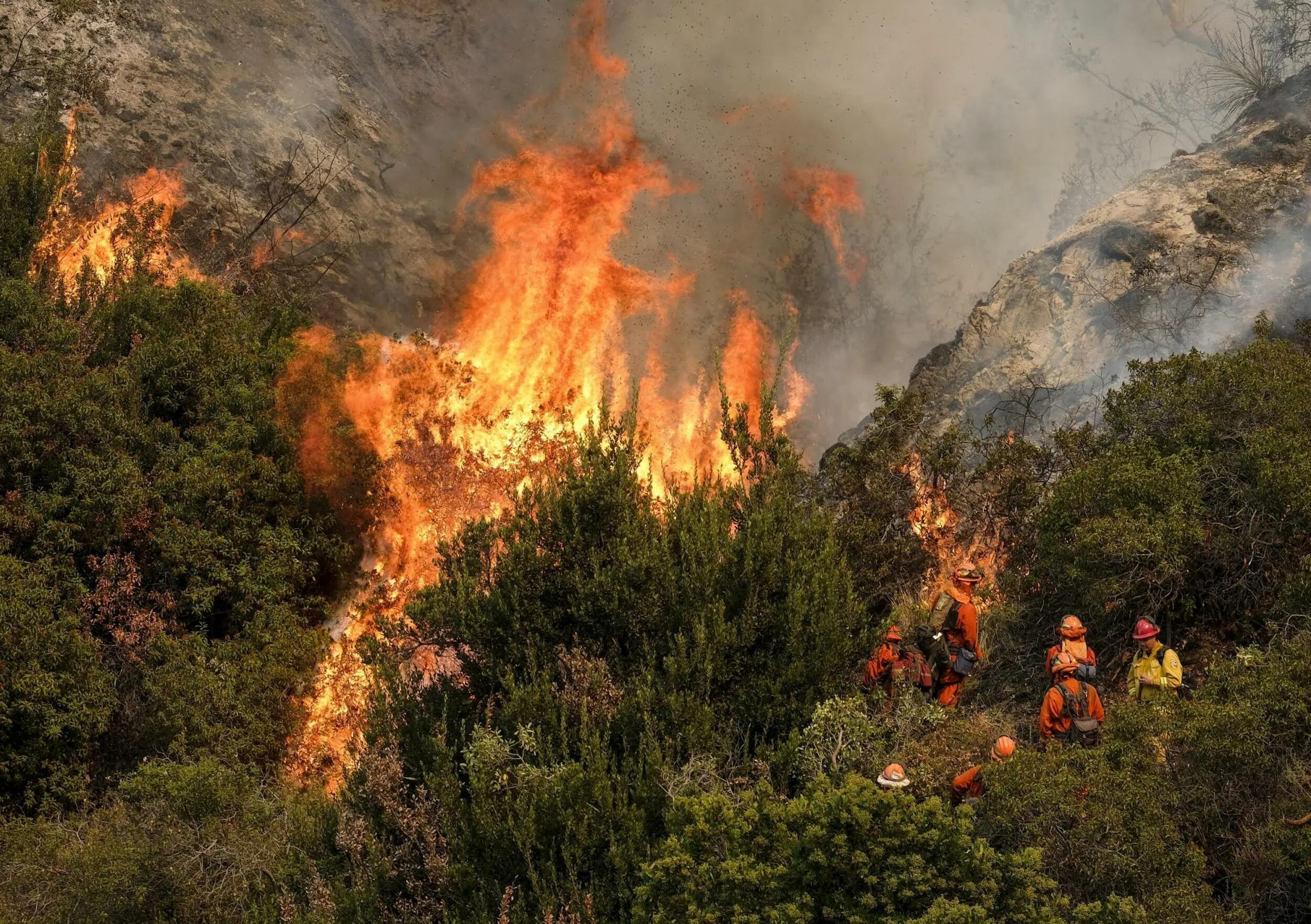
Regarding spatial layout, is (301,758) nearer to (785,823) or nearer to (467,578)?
(467,578)

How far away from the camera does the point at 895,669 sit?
14.8 meters

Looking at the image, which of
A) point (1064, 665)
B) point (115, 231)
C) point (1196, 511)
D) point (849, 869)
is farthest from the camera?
point (115, 231)

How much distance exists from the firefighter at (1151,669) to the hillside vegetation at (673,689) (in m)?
0.52

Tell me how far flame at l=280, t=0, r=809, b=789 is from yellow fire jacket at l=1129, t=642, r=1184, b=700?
11.2m

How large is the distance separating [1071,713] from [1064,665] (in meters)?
0.48

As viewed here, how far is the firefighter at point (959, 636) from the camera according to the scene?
15.1 m

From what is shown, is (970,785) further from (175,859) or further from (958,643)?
(175,859)

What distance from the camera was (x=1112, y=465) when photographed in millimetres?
16578

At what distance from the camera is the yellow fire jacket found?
1341cm

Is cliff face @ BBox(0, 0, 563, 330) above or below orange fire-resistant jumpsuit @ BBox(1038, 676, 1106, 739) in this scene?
above

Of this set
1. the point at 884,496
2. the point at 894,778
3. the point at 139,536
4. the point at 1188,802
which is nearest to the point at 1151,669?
the point at 1188,802

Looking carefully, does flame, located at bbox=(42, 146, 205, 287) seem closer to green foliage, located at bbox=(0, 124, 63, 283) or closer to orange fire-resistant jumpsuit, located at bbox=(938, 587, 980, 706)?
green foliage, located at bbox=(0, 124, 63, 283)

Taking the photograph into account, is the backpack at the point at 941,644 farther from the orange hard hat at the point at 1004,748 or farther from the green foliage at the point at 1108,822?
the green foliage at the point at 1108,822

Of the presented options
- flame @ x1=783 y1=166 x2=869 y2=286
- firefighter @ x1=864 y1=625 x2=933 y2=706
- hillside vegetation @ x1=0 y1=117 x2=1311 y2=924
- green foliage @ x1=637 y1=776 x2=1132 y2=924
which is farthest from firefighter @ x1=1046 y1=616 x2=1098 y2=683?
flame @ x1=783 y1=166 x2=869 y2=286
